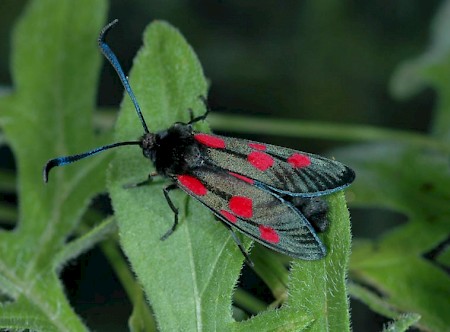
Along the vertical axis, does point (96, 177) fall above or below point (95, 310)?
above

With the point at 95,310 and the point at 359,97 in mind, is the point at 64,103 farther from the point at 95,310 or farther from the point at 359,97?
the point at 359,97

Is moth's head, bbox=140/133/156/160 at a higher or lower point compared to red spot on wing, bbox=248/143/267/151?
higher

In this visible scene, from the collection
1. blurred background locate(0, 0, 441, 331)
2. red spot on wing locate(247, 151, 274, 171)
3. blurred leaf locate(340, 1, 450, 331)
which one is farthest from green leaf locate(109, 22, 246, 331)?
blurred background locate(0, 0, 441, 331)

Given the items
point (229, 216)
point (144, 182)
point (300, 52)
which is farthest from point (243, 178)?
point (300, 52)

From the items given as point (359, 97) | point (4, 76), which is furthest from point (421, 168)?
point (4, 76)

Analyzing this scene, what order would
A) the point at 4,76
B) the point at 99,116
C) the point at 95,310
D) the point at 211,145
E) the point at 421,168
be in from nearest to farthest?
the point at 211,145 → the point at 421,168 → the point at 99,116 → the point at 95,310 → the point at 4,76

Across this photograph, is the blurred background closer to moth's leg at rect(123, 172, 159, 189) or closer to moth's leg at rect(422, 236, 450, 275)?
moth's leg at rect(422, 236, 450, 275)

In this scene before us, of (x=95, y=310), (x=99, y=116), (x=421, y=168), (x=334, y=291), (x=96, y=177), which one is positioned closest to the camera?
(x=334, y=291)
